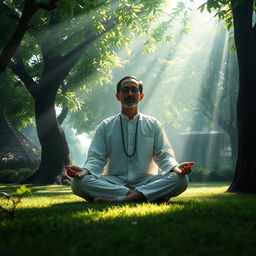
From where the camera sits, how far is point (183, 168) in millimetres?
4727

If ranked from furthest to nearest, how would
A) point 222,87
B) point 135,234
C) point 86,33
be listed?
1. point 222,87
2. point 86,33
3. point 135,234

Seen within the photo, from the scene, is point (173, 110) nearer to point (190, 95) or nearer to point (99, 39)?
point (190, 95)

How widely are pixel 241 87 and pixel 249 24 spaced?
132 cm

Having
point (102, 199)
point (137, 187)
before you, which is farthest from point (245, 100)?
point (102, 199)

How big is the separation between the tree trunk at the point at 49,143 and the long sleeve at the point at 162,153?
9086 millimetres

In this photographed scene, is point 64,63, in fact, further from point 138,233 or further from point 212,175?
point 138,233

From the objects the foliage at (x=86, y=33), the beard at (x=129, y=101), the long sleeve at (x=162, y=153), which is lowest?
the long sleeve at (x=162, y=153)

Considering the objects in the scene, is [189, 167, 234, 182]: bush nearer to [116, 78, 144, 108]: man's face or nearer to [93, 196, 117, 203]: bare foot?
[116, 78, 144, 108]: man's face

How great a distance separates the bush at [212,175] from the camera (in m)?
17.9

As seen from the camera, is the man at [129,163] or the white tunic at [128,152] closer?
the man at [129,163]

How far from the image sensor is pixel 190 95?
96.9 ft

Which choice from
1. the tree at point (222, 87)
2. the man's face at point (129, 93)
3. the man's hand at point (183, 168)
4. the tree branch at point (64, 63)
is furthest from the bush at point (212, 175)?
the man's hand at point (183, 168)

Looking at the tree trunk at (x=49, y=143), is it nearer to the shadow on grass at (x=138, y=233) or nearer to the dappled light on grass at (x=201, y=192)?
the dappled light on grass at (x=201, y=192)

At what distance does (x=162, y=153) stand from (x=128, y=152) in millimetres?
554
